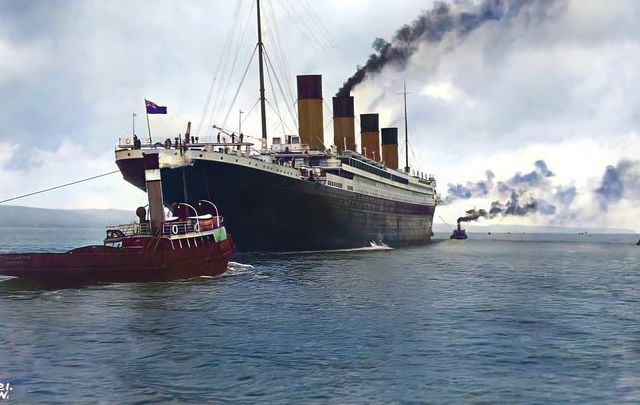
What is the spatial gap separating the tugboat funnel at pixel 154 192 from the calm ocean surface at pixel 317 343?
4753 mm

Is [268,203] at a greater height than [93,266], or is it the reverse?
[268,203]

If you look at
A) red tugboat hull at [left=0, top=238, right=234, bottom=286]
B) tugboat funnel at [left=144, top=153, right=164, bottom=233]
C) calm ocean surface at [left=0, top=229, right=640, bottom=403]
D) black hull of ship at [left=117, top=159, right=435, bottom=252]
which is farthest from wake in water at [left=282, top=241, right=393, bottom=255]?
calm ocean surface at [left=0, top=229, right=640, bottom=403]

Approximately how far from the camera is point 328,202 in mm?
68812

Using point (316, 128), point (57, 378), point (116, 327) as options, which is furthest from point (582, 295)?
point (316, 128)

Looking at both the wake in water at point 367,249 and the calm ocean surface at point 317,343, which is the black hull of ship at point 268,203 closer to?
the wake in water at point 367,249

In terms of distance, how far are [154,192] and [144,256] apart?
17.9ft

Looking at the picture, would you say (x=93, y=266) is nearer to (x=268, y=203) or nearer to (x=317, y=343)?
(x=317, y=343)

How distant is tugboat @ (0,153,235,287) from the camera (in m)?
35.2

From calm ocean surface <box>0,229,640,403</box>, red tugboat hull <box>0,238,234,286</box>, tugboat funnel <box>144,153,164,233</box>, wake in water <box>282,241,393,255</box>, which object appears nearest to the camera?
calm ocean surface <box>0,229,640,403</box>

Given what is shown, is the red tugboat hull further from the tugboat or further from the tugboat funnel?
the tugboat funnel

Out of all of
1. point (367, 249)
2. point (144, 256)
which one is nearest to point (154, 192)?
point (144, 256)

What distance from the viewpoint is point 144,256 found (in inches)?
1431

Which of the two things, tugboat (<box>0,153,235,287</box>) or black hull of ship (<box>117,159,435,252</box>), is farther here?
black hull of ship (<box>117,159,435,252</box>)

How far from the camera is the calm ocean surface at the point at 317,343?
16266 mm
